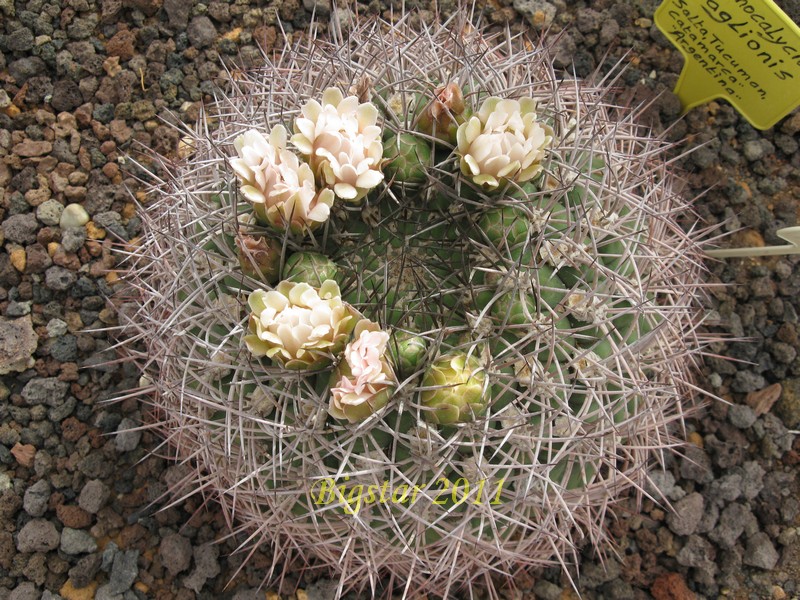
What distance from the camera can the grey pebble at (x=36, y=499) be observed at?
2.23 m

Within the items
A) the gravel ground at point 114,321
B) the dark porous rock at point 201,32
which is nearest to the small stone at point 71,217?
the gravel ground at point 114,321

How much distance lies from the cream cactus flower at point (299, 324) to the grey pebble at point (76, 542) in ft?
4.33

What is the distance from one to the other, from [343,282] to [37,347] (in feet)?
4.66

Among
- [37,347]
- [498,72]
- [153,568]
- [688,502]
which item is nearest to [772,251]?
[688,502]

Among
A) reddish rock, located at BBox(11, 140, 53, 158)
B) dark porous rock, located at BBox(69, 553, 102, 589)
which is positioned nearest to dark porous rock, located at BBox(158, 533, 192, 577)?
dark porous rock, located at BBox(69, 553, 102, 589)

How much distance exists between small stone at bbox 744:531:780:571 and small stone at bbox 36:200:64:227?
261 centimetres

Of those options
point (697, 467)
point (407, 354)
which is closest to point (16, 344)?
point (407, 354)

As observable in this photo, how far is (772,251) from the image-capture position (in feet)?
7.18

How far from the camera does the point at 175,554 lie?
222cm

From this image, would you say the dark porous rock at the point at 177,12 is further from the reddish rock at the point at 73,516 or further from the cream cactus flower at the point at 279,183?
the reddish rock at the point at 73,516

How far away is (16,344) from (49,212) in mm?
483

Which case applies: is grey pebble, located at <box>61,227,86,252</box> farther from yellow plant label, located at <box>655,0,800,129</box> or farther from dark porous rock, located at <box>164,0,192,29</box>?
yellow plant label, located at <box>655,0,800,129</box>

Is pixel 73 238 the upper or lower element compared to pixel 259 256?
lower

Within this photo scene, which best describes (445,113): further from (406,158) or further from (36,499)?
(36,499)
